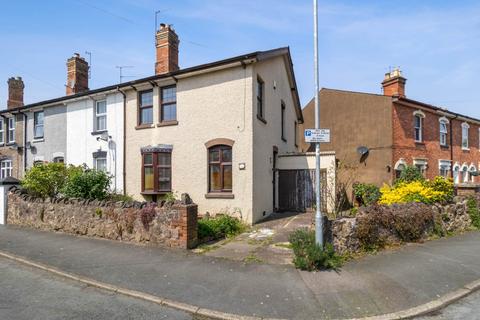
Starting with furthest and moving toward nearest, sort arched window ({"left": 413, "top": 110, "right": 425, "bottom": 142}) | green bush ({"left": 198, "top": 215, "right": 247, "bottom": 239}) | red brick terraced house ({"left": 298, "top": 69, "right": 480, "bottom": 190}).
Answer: arched window ({"left": 413, "top": 110, "right": 425, "bottom": 142}) < red brick terraced house ({"left": 298, "top": 69, "right": 480, "bottom": 190}) < green bush ({"left": 198, "top": 215, "right": 247, "bottom": 239})

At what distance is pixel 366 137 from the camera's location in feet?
64.5

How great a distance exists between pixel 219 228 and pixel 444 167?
18809mm

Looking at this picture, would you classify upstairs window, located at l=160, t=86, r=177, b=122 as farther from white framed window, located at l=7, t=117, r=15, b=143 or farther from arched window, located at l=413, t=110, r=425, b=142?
arched window, located at l=413, t=110, r=425, b=142

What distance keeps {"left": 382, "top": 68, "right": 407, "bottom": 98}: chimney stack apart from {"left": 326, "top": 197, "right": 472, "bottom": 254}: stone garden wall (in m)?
10.2

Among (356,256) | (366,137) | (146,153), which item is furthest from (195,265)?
(366,137)

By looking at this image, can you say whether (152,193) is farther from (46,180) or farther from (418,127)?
(418,127)

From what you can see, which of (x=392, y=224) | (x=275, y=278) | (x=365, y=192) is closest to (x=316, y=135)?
(x=275, y=278)

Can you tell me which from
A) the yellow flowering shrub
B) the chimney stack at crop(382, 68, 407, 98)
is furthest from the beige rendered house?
the chimney stack at crop(382, 68, 407, 98)

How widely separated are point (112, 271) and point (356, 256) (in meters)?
5.51

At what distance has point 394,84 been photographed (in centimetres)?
2031

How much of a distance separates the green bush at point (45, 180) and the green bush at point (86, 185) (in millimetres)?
1505

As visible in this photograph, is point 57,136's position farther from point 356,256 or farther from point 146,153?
point 356,256

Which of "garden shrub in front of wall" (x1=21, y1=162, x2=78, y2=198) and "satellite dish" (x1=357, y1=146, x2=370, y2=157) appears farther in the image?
"satellite dish" (x1=357, y1=146, x2=370, y2=157)

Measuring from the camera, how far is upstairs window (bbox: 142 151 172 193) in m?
13.6
